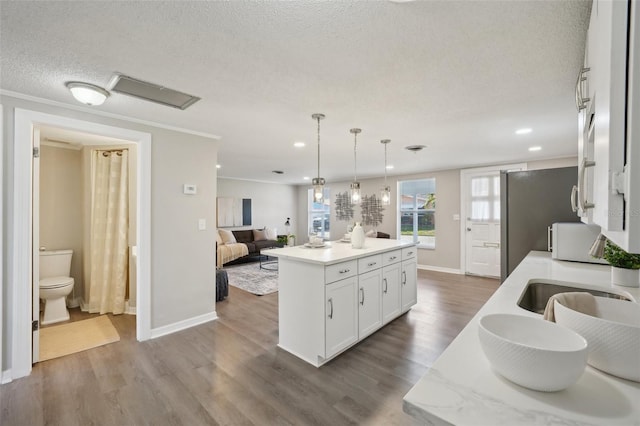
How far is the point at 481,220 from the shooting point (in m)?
5.54

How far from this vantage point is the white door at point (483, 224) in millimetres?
5375

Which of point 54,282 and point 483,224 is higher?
point 483,224

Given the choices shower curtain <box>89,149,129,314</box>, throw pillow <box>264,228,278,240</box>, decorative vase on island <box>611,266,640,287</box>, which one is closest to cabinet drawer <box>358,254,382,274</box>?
decorative vase on island <box>611,266,640,287</box>

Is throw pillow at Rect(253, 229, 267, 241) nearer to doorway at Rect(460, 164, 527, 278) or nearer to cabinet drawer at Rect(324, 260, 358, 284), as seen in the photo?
doorway at Rect(460, 164, 527, 278)

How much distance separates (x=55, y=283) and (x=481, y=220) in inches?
266

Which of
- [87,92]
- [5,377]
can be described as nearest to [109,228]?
[5,377]

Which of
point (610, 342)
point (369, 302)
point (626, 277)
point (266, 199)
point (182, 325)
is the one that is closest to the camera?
point (610, 342)

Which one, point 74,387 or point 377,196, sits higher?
point 377,196

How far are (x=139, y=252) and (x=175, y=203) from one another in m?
0.61

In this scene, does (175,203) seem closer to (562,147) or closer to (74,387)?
(74,387)

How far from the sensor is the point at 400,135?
3.32 meters

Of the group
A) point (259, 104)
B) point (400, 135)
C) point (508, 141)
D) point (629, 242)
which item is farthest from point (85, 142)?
point (508, 141)

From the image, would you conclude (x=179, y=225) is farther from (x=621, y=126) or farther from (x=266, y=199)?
(x=266, y=199)

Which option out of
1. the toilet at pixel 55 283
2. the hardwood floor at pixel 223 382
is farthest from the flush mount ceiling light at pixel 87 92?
the toilet at pixel 55 283
